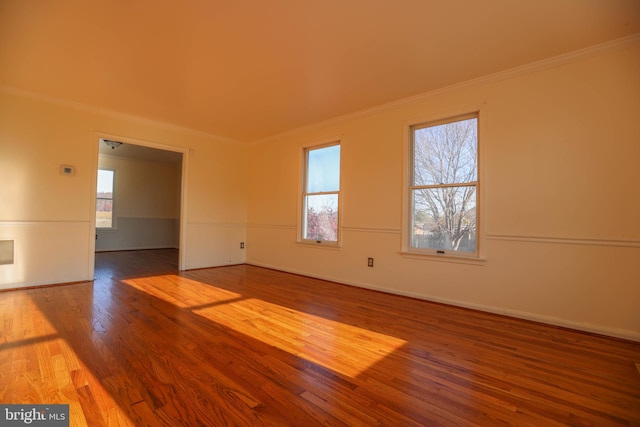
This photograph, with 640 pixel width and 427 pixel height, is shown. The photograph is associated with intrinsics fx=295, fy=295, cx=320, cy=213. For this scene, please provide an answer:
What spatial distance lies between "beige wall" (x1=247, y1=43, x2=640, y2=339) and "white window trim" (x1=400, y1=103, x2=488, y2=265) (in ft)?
0.12

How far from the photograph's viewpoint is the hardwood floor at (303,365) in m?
1.46

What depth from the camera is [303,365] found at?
192 centimetres

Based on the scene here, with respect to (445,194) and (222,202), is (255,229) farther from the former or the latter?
(445,194)

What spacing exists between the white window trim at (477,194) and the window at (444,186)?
0.03m

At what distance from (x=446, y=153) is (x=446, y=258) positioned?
1240mm

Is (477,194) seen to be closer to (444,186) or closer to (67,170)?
(444,186)

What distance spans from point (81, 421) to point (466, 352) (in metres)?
2.31

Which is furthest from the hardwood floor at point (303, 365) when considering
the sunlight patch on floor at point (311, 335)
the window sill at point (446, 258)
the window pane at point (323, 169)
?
the window pane at point (323, 169)

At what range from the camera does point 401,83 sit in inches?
132

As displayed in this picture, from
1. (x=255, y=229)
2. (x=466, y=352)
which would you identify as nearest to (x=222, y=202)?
(x=255, y=229)

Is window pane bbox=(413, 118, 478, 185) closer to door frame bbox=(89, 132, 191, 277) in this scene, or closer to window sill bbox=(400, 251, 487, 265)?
window sill bbox=(400, 251, 487, 265)

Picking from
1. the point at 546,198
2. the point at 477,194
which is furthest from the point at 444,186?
the point at 546,198

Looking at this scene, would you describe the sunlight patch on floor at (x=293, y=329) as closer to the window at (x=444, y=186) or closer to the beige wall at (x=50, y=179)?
the beige wall at (x=50, y=179)

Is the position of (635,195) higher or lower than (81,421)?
higher
